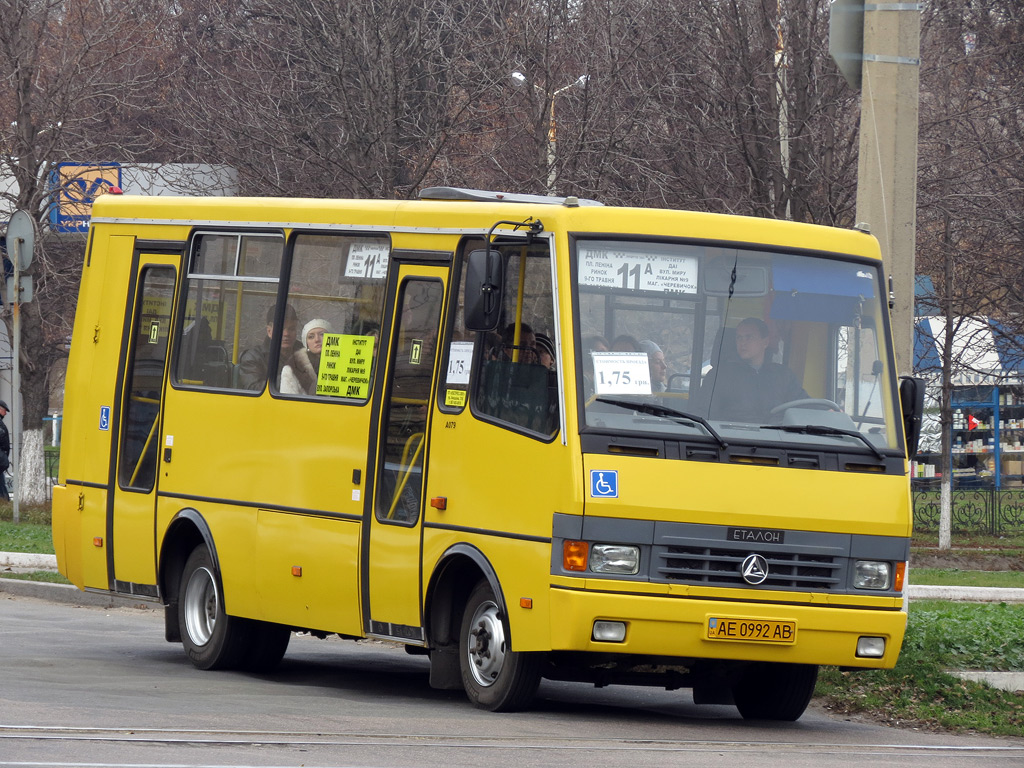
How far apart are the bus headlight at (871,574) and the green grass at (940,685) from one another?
47.6 inches

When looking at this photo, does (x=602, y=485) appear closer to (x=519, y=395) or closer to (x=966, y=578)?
(x=519, y=395)

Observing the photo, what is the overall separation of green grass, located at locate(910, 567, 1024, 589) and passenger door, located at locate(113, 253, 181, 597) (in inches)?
391

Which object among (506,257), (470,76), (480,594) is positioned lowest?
(480,594)

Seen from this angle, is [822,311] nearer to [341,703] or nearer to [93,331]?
[341,703]

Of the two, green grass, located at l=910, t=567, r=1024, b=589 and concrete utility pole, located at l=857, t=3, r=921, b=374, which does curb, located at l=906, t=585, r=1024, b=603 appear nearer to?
green grass, located at l=910, t=567, r=1024, b=589

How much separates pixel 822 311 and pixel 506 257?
68.9 inches

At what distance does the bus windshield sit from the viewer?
9391 millimetres

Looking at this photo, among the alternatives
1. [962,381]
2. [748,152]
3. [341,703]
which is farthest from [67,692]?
[962,381]

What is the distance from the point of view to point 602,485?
357 inches


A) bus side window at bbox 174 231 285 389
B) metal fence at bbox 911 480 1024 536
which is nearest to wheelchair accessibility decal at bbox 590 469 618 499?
bus side window at bbox 174 231 285 389

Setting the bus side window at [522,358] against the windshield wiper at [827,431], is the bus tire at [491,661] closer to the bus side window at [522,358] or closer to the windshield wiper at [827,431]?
the bus side window at [522,358]

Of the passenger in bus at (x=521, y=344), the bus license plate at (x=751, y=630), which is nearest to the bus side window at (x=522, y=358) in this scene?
the passenger in bus at (x=521, y=344)

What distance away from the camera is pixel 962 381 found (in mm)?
34312

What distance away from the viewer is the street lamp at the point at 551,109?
834 inches
